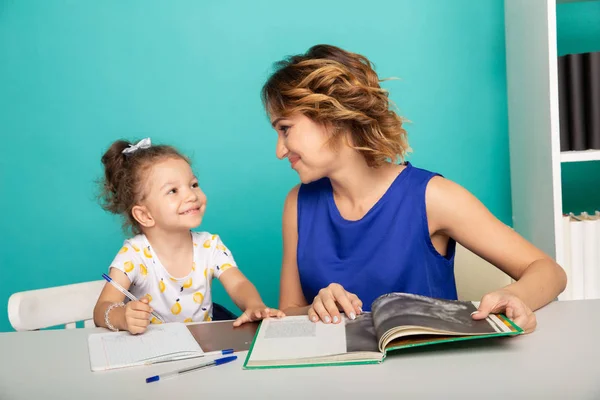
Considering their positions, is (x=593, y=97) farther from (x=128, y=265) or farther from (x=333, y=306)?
(x=128, y=265)

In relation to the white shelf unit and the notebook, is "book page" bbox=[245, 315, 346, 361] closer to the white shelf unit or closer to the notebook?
the notebook

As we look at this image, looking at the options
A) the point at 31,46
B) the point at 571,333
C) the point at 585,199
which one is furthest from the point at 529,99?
the point at 31,46

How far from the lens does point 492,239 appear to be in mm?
1644

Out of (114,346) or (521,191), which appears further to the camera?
(521,191)

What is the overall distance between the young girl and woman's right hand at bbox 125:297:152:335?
46 centimetres

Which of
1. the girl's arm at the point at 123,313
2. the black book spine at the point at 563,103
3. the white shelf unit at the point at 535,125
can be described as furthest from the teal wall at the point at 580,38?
Answer: the girl's arm at the point at 123,313

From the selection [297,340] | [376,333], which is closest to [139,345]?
[297,340]

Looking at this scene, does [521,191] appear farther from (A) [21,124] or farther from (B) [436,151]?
(A) [21,124]

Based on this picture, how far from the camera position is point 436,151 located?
2699 millimetres

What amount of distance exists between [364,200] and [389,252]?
159mm

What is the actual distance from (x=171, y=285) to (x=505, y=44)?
1.58 m

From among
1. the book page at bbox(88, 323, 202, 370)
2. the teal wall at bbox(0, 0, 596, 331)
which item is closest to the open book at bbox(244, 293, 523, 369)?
the book page at bbox(88, 323, 202, 370)

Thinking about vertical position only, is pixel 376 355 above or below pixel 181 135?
below

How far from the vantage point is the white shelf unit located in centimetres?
214
